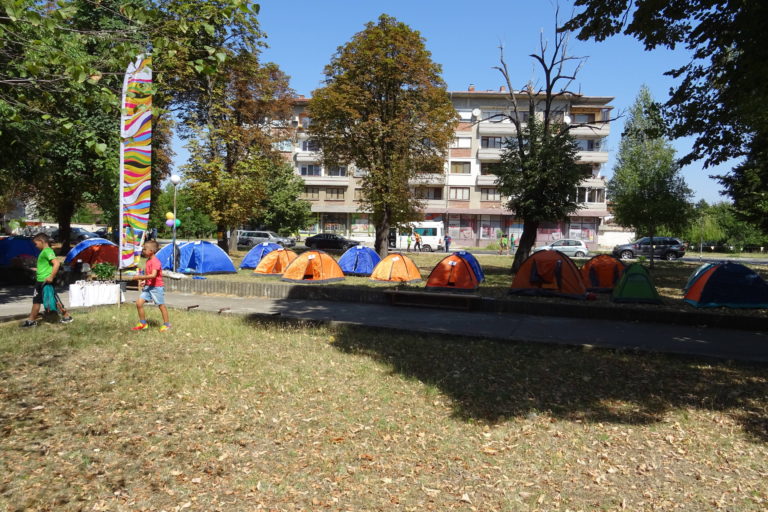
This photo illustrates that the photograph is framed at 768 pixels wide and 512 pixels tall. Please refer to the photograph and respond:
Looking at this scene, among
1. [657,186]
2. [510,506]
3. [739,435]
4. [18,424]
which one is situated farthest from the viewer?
[657,186]

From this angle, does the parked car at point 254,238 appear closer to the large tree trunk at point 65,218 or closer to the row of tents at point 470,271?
the large tree trunk at point 65,218

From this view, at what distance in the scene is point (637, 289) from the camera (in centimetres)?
1311

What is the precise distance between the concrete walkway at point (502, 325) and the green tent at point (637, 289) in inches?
77.4

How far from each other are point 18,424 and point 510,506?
4.57 meters

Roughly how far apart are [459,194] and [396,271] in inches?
1421

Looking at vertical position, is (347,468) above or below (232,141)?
below

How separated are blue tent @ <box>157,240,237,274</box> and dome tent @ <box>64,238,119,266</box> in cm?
152

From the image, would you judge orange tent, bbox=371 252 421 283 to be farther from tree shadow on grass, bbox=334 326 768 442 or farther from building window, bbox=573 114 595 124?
building window, bbox=573 114 595 124

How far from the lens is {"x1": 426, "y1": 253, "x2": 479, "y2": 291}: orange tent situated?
1464cm

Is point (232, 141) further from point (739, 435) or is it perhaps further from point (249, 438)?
point (739, 435)

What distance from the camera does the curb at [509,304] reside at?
1073cm

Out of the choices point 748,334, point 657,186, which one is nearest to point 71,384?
point 748,334

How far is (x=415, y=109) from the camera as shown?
2544 centimetres

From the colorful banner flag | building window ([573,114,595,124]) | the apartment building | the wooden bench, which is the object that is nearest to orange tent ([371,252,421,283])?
the wooden bench
